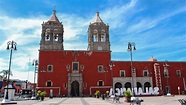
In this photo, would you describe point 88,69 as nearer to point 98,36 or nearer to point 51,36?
point 98,36

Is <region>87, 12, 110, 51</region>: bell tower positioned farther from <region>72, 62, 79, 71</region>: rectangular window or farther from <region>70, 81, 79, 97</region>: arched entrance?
<region>70, 81, 79, 97</region>: arched entrance

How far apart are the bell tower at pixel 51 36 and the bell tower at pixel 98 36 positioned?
589 cm

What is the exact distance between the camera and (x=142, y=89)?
A: 36156 mm

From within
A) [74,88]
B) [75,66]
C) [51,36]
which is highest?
[51,36]

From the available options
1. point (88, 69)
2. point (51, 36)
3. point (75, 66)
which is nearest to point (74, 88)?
point (75, 66)

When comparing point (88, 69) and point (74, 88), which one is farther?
point (74, 88)

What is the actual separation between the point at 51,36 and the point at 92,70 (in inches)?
408

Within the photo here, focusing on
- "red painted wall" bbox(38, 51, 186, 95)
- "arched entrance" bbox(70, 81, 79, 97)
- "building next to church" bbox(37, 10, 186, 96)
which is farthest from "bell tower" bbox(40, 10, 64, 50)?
"arched entrance" bbox(70, 81, 79, 97)

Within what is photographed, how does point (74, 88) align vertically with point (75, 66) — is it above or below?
below

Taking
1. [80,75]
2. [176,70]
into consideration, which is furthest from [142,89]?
[80,75]

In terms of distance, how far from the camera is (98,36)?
1495 inches

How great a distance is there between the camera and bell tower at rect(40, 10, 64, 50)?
36562 mm

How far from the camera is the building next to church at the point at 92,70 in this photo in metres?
35.2

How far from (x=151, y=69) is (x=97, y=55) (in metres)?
11.4
